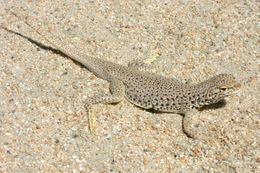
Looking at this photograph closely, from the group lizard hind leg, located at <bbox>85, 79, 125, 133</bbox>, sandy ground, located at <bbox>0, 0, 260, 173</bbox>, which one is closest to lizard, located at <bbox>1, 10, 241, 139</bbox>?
lizard hind leg, located at <bbox>85, 79, 125, 133</bbox>

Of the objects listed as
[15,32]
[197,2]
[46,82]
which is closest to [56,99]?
[46,82]

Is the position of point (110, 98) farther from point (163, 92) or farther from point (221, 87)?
point (221, 87)

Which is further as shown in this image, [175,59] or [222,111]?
[175,59]

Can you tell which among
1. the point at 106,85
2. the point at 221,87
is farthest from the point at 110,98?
the point at 221,87

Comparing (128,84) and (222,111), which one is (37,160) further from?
(222,111)

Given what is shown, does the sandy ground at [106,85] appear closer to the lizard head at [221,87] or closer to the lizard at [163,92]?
the lizard at [163,92]

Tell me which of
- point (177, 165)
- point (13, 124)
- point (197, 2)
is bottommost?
point (13, 124)

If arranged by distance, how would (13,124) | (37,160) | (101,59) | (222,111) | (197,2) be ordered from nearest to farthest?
(37,160), (13,124), (222,111), (101,59), (197,2)
